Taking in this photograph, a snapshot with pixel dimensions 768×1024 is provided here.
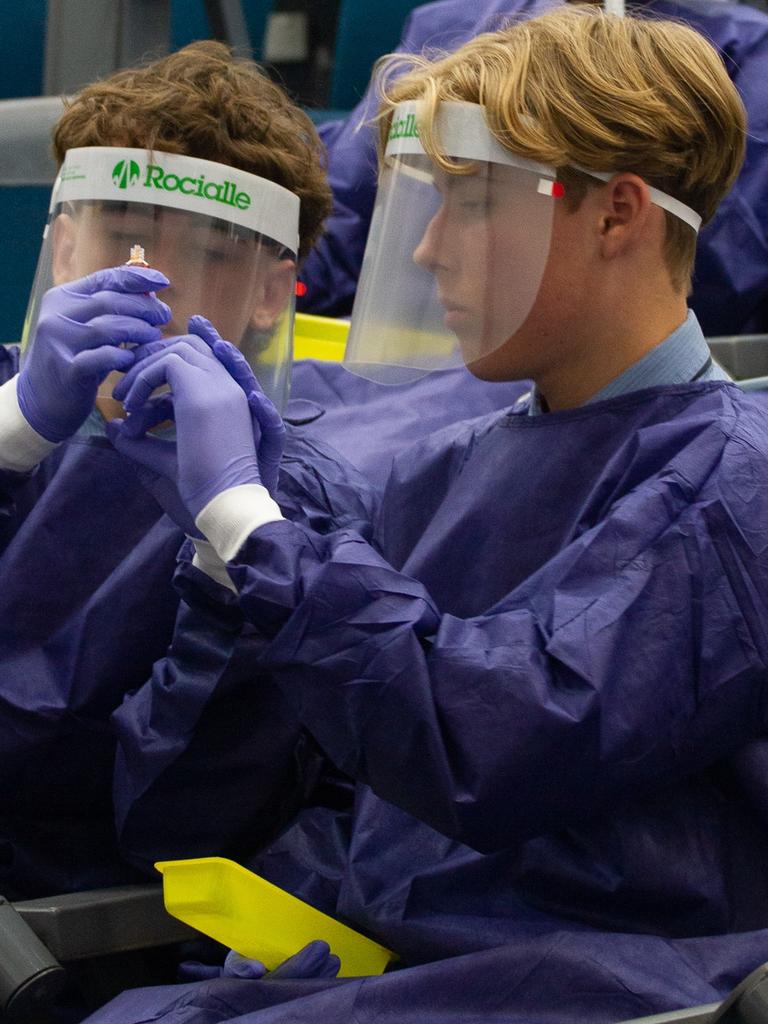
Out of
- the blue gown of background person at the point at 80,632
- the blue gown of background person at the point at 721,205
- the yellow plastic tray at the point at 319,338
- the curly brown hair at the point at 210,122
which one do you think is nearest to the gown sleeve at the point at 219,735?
the blue gown of background person at the point at 80,632

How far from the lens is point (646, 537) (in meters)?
1.36

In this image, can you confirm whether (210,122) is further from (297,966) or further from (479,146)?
(297,966)

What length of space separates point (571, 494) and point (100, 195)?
645 millimetres

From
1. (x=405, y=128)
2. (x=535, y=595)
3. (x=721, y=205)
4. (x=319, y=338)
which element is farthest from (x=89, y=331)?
(x=721, y=205)

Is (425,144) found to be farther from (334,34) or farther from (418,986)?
(334,34)

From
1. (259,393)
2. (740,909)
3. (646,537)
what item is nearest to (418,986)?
(740,909)

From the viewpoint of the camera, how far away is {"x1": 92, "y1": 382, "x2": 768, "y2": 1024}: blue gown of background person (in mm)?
1293

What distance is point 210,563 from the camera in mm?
1499

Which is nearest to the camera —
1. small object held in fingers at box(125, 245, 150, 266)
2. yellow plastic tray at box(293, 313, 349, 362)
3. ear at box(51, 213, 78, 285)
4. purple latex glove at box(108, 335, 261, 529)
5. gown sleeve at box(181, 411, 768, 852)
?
gown sleeve at box(181, 411, 768, 852)

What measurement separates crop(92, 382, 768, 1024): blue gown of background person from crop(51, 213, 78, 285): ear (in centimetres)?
44

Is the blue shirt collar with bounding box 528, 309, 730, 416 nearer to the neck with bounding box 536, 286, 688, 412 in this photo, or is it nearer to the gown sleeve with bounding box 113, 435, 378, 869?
the neck with bounding box 536, 286, 688, 412

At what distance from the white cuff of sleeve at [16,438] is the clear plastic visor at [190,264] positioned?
0.07 metres

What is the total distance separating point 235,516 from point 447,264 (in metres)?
0.38

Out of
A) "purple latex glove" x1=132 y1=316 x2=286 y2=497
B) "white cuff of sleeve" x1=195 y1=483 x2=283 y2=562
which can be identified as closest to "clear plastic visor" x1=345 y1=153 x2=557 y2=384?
"purple latex glove" x1=132 y1=316 x2=286 y2=497
